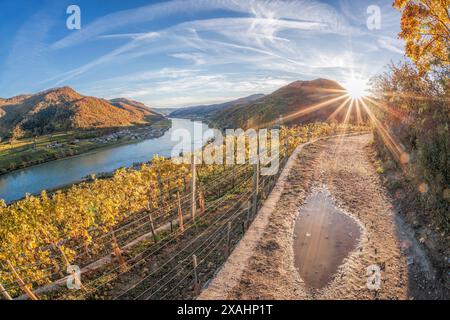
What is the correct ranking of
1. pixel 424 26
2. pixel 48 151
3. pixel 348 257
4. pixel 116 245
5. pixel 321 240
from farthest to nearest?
pixel 48 151 < pixel 424 26 < pixel 116 245 < pixel 321 240 < pixel 348 257

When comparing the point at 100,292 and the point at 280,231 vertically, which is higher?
the point at 280,231

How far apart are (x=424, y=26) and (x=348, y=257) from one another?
536 inches

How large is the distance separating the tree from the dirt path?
7.27 metres

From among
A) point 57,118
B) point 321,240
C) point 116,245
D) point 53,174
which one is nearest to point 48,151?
point 53,174

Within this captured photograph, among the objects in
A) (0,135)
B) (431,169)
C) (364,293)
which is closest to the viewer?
(364,293)

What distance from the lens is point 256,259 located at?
7105 mm

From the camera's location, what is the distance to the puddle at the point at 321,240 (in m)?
6.62

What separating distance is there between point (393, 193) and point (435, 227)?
3.72 m

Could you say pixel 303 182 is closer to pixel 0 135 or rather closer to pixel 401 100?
pixel 401 100

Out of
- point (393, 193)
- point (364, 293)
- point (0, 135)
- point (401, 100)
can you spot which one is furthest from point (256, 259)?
point (0, 135)

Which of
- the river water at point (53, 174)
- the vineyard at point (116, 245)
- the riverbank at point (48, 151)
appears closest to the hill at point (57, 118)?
the riverbank at point (48, 151)

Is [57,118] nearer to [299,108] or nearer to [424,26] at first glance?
[299,108]

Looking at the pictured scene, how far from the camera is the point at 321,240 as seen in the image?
810 centimetres

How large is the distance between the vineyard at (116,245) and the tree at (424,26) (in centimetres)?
993
